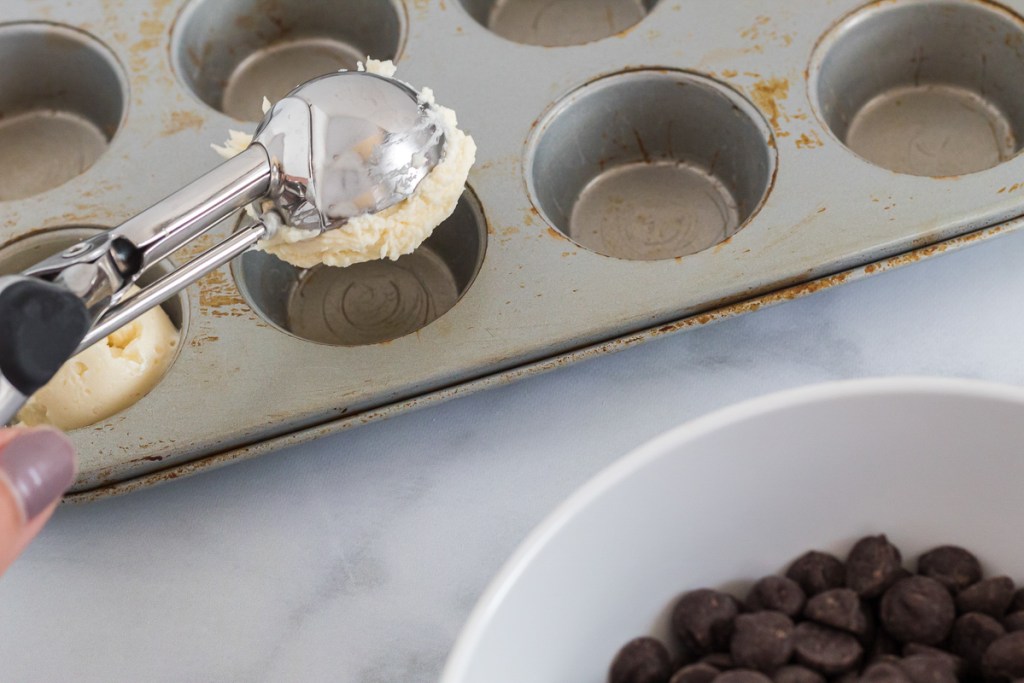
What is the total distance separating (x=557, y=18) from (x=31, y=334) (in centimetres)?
86

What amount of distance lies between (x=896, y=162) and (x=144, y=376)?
2.57 feet

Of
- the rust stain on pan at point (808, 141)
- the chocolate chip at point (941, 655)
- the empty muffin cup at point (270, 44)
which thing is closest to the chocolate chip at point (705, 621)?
the chocolate chip at point (941, 655)

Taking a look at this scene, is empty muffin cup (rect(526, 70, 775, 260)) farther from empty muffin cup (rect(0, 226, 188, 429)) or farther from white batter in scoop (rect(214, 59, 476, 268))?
empty muffin cup (rect(0, 226, 188, 429))

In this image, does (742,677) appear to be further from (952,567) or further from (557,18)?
(557,18)

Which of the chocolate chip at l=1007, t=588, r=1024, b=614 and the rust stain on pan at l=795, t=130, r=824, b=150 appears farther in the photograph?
the rust stain on pan at l=795, t=130, r=824, b=150

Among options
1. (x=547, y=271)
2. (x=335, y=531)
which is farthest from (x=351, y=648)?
(x=547, y=271)

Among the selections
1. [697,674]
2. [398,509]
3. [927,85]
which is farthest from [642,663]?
[927,85]

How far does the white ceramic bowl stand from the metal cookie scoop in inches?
10.9

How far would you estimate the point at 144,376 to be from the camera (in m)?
0.92

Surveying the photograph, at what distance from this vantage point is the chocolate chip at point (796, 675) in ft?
1.96

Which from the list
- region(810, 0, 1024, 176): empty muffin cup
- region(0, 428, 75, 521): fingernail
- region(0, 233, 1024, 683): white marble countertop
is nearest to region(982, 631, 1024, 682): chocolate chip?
region(0, 233, 1024, 683): white marble countertop

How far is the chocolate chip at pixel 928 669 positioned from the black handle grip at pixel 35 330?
0.49 m

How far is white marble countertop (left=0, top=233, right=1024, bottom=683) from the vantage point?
2.67 feet

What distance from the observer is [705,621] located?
Answer: 0.65m
